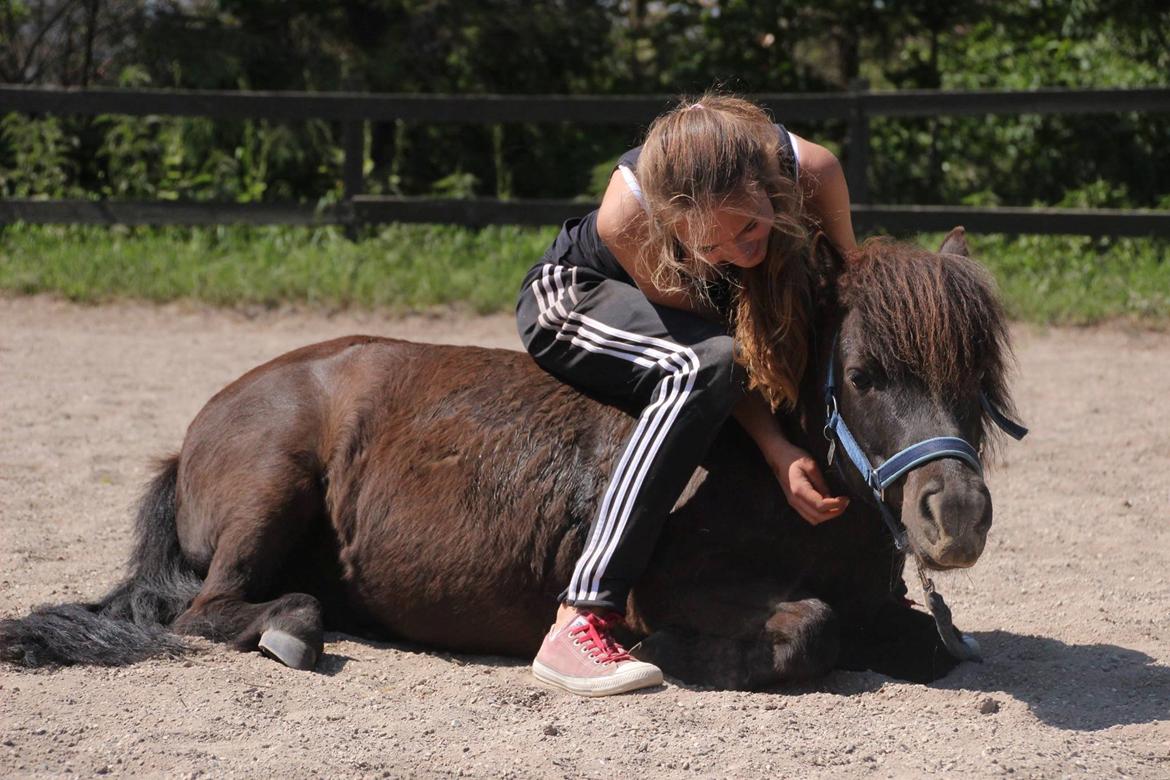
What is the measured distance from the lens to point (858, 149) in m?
11.6

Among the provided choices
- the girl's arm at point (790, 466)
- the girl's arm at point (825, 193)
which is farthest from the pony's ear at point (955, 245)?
the girl's arm at point (790, 466)

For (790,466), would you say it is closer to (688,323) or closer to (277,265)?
(688,323)

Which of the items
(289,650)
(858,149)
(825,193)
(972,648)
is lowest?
(289,650)

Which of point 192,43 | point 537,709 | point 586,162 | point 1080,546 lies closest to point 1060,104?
point 586,162

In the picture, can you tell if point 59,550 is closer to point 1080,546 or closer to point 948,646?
point 948,646

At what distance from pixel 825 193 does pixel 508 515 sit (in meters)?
1.29

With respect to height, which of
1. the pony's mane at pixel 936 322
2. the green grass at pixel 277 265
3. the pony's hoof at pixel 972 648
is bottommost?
the green grass at pixel 277 265

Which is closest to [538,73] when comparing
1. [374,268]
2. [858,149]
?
[858,149]

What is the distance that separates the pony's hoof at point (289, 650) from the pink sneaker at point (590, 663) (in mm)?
634

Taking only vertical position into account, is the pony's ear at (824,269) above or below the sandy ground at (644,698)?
above

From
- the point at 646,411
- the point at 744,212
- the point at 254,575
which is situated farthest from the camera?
the point at 254,575

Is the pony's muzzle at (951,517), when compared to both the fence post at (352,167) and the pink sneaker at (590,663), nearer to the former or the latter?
the pink sneaker at (590,663)

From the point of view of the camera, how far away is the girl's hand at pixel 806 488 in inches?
136

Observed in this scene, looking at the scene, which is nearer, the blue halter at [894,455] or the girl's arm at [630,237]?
the blue halter at [894,455]
